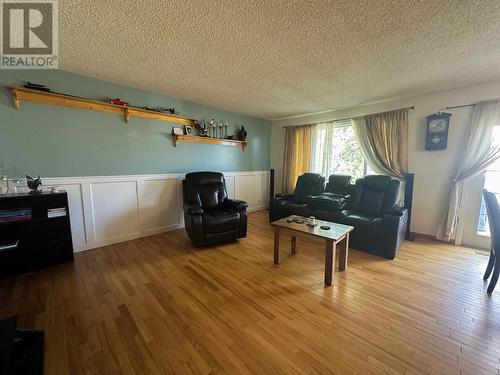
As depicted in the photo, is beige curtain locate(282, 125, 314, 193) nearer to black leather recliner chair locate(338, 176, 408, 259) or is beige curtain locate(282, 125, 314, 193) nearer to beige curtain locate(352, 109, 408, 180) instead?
beige curtain locate(352, 109, 408, 180)

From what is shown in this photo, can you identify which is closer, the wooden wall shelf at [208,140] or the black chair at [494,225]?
the black chair at [494,225]

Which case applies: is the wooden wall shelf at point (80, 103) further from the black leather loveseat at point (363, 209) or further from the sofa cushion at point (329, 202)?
the sofa cushion at point (329, 202)

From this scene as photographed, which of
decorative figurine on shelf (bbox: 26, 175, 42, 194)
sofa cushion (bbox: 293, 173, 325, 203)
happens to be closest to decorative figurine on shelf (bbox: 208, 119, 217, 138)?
sofa cushion (bbox: 293, 173, 325, 203)

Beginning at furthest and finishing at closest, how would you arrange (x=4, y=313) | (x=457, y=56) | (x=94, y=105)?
1. (x=94, y=105)
2. (x=457, y=56)
3. (x=4, y=313)

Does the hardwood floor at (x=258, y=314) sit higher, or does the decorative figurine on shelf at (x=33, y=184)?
the decorative figurine on shelf at (x=33, y=184)

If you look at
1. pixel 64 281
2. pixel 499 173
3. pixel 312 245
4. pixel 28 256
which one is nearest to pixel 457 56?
pixel 499 173

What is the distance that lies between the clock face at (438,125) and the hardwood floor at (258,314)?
1903mm

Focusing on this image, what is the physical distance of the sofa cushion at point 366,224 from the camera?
271 centimetres

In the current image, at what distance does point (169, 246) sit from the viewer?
117 inches

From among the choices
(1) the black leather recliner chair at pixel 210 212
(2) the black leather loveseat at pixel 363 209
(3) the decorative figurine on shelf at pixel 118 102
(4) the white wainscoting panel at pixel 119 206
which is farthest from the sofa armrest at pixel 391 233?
(3) the decorative figurine on shelf at pixel 118 102

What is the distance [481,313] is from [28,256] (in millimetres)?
4457

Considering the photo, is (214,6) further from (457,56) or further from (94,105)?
(457,56)

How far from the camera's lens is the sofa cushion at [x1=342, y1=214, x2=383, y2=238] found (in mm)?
2708

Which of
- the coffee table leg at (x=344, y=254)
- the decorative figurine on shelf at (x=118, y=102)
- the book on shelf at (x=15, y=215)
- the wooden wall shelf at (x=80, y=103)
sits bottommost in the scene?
the coffee table leg at (x=344, y=254)
